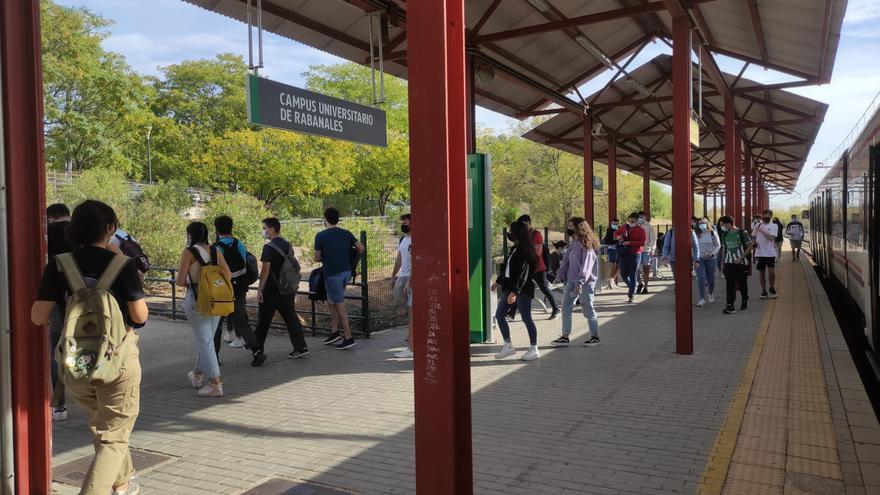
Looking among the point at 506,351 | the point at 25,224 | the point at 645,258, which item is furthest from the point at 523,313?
the point at 645,258

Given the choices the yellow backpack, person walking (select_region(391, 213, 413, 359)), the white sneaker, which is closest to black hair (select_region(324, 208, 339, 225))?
person walking (select_region(391, 213, 413, 359))

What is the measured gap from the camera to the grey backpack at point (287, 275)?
312 inches

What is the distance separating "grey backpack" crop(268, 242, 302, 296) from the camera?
7.92 meters

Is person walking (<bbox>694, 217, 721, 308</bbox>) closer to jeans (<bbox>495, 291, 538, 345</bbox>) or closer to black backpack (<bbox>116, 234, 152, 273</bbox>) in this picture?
jeans (<bbox>495, 291, 538, 345</bbox>)

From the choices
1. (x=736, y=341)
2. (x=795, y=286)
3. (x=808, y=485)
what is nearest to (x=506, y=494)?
(x=808, y=485)

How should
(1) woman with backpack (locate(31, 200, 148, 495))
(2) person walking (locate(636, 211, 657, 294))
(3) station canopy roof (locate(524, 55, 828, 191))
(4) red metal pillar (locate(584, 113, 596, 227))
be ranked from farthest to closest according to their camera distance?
1. (4) red metal pillar (locate(584, 113, 596, 227))
2. (3) station canopy roof (locate(524, 55, 828, 191))
3. (2) person walking (locate(636, 211, 657, 294))
4. (1) woman with backpack (locate(31, 200, 148, 495))

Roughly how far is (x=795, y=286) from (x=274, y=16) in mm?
12975

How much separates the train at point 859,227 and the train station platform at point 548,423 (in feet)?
2.47

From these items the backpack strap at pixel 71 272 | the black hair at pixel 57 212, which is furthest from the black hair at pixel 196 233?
the backpack strap at pixel 71 272

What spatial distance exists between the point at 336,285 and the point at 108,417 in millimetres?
5090

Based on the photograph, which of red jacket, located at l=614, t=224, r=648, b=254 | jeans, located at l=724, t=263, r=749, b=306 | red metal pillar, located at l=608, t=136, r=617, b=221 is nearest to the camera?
jeans, located at l=724, t=263, r=749, b=306

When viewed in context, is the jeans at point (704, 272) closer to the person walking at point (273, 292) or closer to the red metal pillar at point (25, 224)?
the person walking at point (273, 292)

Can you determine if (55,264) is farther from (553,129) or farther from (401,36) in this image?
(553,129)

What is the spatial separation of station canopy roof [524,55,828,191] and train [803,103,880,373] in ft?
7.34
